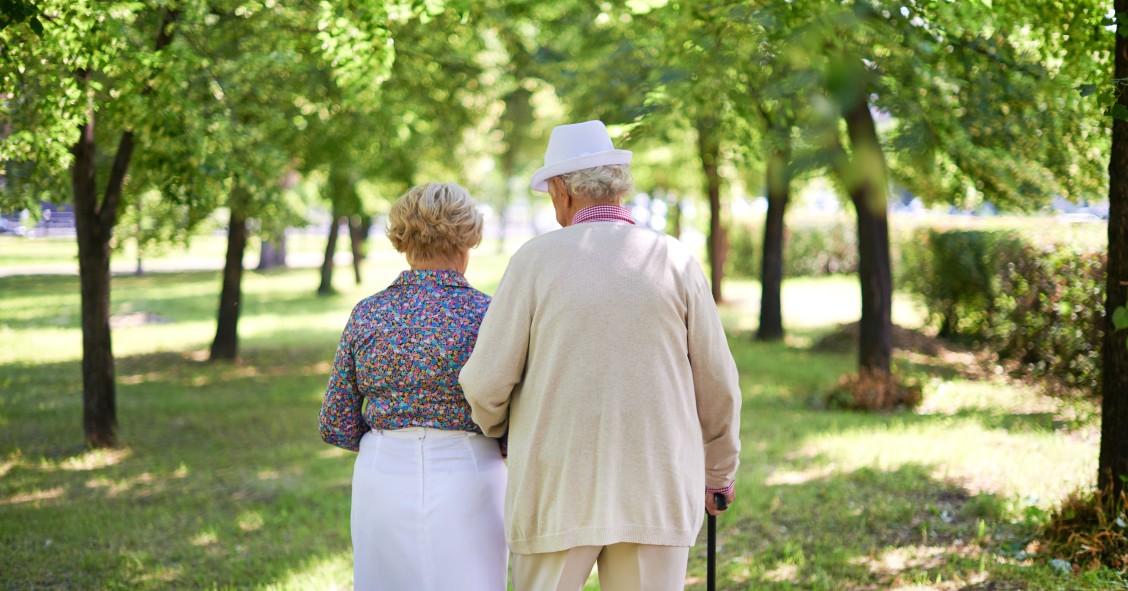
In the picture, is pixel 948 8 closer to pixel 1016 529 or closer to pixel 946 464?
pixel 1016 529

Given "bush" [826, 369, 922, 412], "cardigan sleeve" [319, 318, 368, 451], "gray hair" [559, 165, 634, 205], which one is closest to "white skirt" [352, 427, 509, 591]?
"cardigan sleeve" [319, 318, 368, 451]

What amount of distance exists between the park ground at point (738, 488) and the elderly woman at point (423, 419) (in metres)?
2.14

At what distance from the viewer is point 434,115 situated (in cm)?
1280

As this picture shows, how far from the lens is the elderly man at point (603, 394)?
2.72m

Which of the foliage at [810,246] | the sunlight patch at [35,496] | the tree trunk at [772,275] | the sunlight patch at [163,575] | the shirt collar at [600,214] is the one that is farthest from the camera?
the foliage at [810,246]

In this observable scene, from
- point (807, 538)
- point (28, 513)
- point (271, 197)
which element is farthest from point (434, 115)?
point (807, 538)

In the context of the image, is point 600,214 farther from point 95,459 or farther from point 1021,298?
point 1021,298

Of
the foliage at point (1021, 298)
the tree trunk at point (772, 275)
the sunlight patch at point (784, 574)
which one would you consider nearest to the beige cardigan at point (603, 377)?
the sunlight patch at point (784, 574)

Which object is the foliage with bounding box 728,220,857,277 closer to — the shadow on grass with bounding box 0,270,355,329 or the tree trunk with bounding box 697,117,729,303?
the tree trunk with bounding box 697,117,729,303

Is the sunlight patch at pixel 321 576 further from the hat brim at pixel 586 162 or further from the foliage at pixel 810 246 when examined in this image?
the foliage at pixel 810 246

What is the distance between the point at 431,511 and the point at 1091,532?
3.58 meters

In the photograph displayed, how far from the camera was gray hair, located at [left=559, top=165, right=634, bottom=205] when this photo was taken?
2926mm

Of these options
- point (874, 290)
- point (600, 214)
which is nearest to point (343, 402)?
point (600, 214)

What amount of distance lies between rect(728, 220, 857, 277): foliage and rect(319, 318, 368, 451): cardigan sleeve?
24289 millimetres
